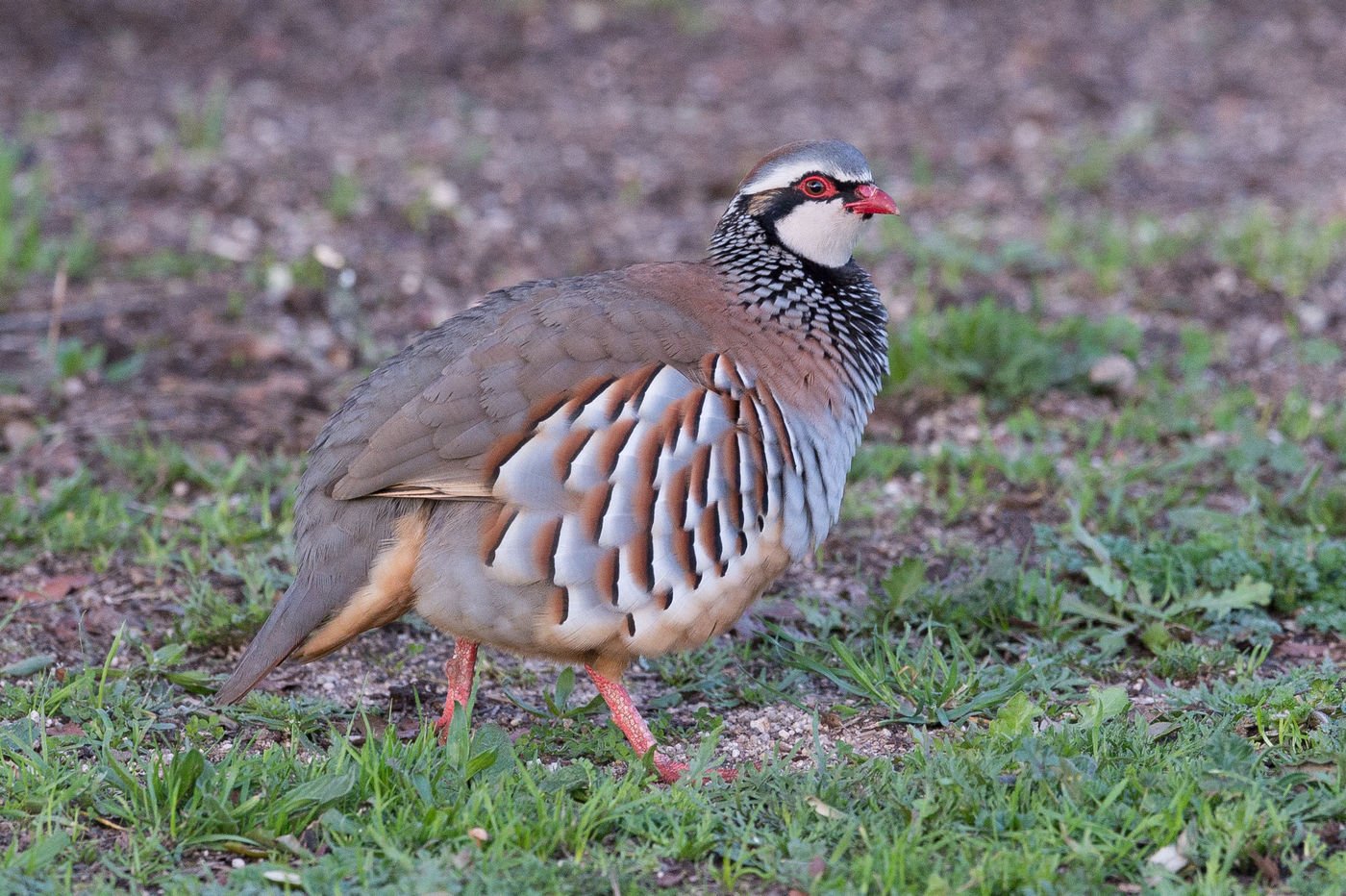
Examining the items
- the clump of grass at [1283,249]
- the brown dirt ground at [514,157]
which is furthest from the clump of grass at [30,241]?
the clump of grass at [1283,249]

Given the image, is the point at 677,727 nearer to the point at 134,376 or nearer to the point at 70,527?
the point at 70,527

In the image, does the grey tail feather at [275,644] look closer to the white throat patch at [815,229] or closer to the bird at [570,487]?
the bird at [570,487]

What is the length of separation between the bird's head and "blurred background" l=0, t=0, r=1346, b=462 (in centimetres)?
217

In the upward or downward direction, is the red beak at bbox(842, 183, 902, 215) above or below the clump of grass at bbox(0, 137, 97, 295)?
above

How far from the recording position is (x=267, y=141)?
8.45m

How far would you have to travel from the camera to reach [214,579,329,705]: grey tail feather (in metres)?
3.38

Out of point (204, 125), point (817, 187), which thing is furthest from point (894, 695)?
point (204, 125)

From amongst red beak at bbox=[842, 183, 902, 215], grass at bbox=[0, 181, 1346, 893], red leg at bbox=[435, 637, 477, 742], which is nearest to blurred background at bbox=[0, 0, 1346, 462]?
grass at bbox=[0, 181, 1346, 893]

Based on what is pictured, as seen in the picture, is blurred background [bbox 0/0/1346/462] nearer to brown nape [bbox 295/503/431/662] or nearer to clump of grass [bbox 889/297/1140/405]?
clump of grass [bbox 889/297/1140/405]

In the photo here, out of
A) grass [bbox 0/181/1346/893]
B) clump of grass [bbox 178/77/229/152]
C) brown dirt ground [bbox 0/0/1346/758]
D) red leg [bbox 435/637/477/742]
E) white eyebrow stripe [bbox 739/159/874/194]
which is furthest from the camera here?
clump of grass [bbox 178/77/229/152]

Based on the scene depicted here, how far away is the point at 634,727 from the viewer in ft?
11.5

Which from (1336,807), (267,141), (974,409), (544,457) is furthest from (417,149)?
(1336,807)

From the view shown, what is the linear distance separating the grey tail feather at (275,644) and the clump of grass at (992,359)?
278cm

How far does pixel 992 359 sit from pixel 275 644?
3128 mm
